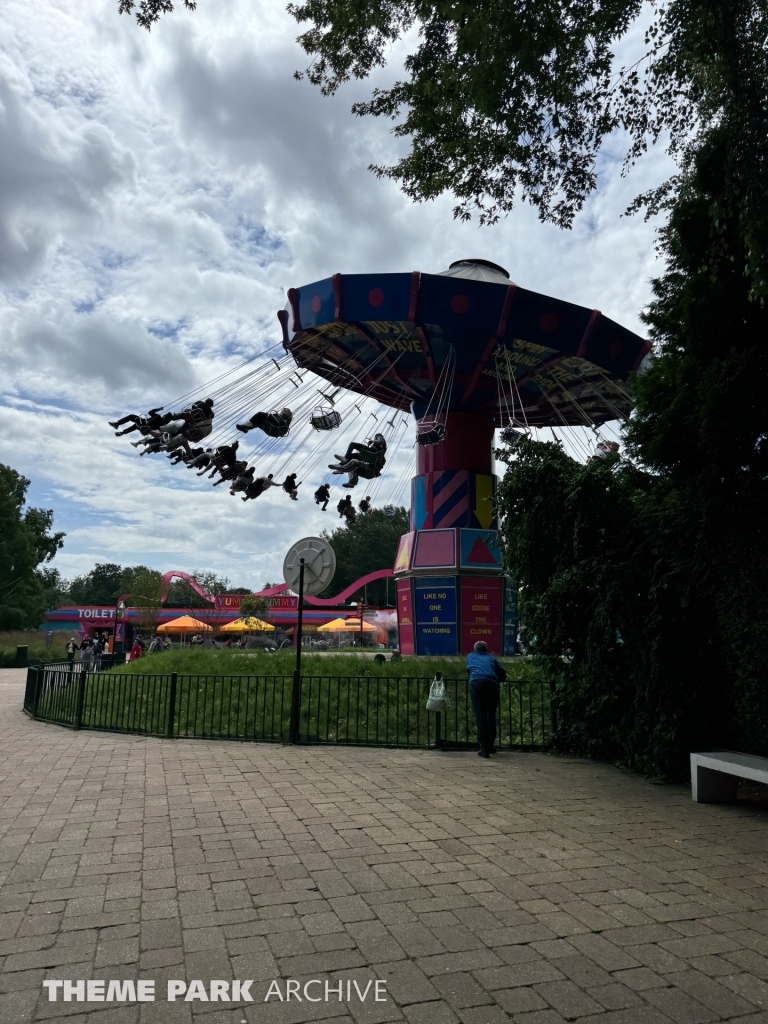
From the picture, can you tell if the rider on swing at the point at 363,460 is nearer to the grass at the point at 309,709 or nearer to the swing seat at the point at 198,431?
the swing seat at the point at 198,431

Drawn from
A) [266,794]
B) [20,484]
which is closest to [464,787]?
[266,794]

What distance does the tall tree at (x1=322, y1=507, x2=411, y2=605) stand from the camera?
8868 centimetres

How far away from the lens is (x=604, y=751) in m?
8.91

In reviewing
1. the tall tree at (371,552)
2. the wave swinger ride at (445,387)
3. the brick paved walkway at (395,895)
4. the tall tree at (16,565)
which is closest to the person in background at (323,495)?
the wave swinger ride at (445,387)

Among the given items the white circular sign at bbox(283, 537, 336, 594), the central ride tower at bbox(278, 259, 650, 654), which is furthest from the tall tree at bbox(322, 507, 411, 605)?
the white circular sign at bbox(283, 537, 336, 594)

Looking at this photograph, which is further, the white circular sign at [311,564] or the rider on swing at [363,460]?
the rider on swing at [363,460]

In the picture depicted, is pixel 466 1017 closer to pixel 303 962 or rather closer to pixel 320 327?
pixel 303 962

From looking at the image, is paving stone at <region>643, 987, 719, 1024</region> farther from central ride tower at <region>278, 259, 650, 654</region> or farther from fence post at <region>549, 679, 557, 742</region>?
central ride tower at <region>278, 259, 650, 654</region>

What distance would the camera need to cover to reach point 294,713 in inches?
395

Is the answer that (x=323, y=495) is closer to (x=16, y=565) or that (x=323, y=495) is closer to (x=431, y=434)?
(x=431, y=434)

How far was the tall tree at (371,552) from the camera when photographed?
8868 centimetres

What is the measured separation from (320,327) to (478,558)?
8.22 m

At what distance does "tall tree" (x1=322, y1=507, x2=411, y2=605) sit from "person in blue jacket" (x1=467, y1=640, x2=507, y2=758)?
3051 inches

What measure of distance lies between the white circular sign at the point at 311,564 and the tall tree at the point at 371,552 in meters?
76.0
